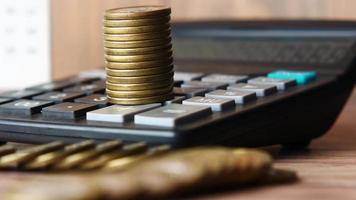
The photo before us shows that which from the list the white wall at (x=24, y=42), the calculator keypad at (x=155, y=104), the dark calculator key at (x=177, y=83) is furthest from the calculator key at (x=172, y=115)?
the white wall at (x=24, y=42)

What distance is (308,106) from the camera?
2.01 feet

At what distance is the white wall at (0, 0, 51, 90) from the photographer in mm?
995

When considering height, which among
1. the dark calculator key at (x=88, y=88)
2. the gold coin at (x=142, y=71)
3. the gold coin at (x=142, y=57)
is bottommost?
the dark calculator key at (x=88, y=88)

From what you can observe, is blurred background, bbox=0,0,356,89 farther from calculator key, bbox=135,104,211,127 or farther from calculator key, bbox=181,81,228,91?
calculator key, bbox=135,104,211,127

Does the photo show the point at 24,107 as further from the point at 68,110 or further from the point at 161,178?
the point at 161,178

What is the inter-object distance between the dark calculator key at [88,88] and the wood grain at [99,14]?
0.25m

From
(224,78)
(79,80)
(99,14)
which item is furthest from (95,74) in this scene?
(99,14)

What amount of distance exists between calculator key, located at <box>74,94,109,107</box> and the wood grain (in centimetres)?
30

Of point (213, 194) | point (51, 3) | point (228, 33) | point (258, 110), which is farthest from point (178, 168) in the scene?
point (51, 3)

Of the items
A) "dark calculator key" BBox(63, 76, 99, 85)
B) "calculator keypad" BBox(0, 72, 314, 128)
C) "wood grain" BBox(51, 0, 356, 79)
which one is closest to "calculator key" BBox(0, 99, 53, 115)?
"calculator keypad" BBox(0, 72, 314, 128)

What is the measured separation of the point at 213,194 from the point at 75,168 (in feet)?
0.29

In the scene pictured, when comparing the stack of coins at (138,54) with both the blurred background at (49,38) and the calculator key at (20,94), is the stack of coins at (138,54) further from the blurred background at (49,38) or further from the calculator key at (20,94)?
the blurred background at (49,38)

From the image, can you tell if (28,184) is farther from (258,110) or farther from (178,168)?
(258,110)

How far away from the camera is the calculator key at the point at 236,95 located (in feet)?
1.88
